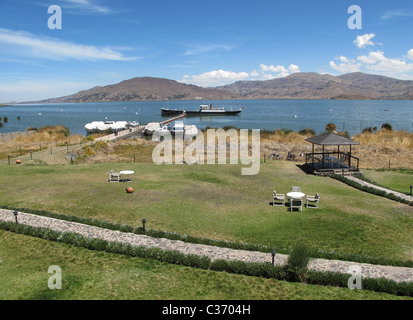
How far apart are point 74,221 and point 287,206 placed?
10763 millimetres

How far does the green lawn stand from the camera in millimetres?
13633

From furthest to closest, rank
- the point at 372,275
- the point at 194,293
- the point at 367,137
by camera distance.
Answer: the point at 367,137
the point at 372,275
the point at 194,293

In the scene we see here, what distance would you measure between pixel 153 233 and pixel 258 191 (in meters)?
9.32

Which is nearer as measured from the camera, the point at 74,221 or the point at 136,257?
the point at 136,257

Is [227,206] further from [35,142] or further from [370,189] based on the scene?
[35,142]

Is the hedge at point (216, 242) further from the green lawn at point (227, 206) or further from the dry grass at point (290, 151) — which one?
the dry grass at point (290, 151)

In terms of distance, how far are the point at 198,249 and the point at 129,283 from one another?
10.1 ft

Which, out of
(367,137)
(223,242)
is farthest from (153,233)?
(367,137)

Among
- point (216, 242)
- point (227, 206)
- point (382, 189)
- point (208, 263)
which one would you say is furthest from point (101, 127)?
point (208, 263)

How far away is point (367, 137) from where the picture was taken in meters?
47.4

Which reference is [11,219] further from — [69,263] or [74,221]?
[69,263]

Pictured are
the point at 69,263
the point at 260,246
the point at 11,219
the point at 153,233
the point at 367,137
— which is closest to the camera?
the point at 69,263

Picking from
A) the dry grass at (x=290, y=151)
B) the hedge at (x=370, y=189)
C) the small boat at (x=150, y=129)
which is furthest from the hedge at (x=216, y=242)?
the small boat at (x=150, y=129)

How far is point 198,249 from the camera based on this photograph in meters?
12.1
